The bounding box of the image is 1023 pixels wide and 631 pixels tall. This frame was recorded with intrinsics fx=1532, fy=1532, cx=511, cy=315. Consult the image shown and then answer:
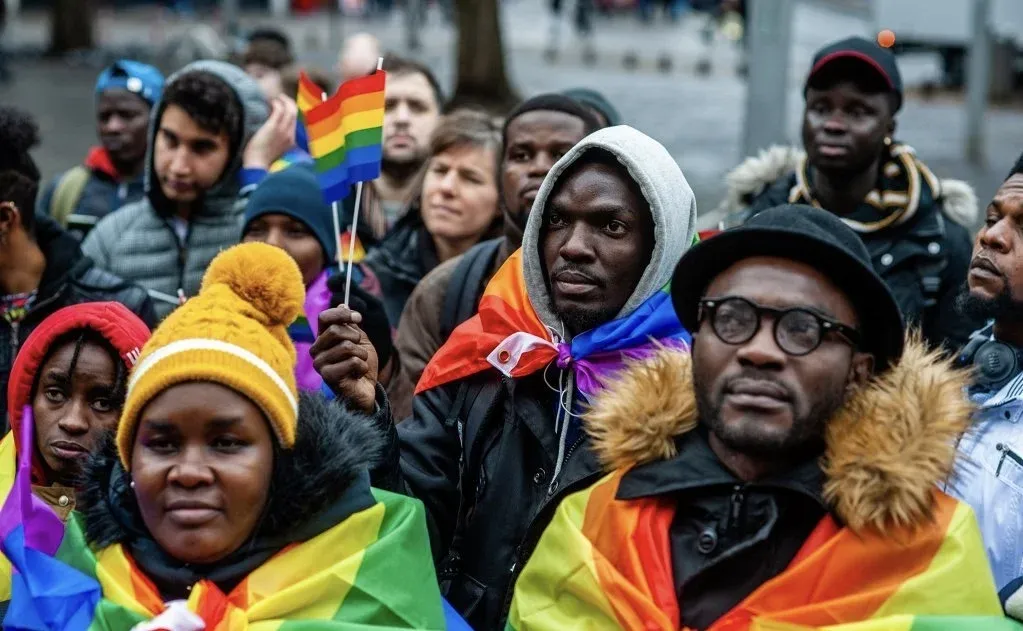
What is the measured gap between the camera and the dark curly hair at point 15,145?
5980 millimetres

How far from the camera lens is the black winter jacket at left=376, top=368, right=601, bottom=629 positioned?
4281mm

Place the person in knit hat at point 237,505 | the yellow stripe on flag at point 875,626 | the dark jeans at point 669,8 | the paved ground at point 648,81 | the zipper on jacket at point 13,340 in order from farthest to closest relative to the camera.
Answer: the dark jeans at point 669,8
the paved ground at point 648,81
the zipper on jacket at point 13,340
the person in knit hat at point 237,505
the yellow stripe on flag at point 875,626

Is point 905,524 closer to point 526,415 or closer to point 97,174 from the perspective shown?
point 526,415

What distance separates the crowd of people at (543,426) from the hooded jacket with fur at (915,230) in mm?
23

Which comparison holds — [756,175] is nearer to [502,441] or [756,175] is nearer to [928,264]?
[928,264]

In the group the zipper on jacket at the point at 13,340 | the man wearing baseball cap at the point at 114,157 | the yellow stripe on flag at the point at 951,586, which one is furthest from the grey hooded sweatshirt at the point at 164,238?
the yellow stripe on flag at the point at 951,586

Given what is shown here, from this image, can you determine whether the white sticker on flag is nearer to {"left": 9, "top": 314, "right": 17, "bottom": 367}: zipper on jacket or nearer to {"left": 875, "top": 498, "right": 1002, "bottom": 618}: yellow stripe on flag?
{"left": 875, "top": 498, "right": 1002, "bottom": 618}: yellow stripe on flag

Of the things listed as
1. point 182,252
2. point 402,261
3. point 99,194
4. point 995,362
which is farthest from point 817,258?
point 99,194

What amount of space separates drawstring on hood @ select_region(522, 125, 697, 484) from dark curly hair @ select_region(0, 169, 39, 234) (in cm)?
232

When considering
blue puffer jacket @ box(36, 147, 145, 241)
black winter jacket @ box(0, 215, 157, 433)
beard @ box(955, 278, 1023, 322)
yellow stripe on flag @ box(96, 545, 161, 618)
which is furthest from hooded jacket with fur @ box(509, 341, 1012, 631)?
blue puffer jacket @ box(36, 147, 145, 241)

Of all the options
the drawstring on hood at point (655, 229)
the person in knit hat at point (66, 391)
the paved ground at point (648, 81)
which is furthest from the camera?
the paved ground at point (648, 81)

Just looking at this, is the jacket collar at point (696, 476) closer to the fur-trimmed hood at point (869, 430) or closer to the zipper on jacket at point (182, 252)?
the fur-trimmed hood at point (869, 430)

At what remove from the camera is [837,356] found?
3.46m

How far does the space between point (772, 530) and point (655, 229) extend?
117 cm
